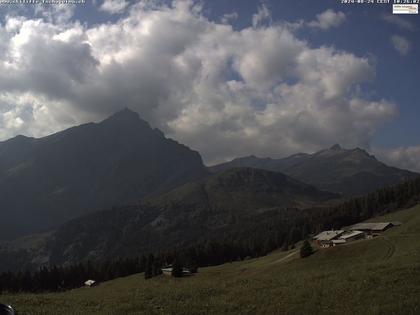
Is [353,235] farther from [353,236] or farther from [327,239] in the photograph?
[327,239]

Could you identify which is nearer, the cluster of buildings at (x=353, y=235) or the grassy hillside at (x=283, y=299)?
the grassy hillside at (x=283, y=299)

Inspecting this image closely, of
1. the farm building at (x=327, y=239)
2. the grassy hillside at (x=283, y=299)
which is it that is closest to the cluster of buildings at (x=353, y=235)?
the farm building at (x=327, y=239)

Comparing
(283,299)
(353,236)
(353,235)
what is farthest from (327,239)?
(283,299)

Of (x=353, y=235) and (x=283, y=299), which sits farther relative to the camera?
(x=353, y=235)

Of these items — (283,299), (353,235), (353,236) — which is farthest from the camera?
(353,235)

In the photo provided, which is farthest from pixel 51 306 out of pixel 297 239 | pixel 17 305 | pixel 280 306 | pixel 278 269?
pixel 297 239

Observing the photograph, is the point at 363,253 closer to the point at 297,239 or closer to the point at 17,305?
the point at 17,305

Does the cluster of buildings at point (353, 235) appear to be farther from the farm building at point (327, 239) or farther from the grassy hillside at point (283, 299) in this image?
the grassy hillside at point (283, 299)

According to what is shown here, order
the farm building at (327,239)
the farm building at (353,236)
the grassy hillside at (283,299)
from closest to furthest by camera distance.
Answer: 1. the grassy hillside at (283,299)
2. the farm building at (327,239)
3. the farm building at (353,236)

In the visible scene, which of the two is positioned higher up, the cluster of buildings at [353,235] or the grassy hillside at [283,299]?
the grassy hillside at [283,299]

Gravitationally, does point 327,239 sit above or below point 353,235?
below

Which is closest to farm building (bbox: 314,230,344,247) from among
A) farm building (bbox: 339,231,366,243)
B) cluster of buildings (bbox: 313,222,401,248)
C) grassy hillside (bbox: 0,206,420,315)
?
cluster of buildings (bbox: 313,222,401,248)

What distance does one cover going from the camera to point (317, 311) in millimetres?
27859

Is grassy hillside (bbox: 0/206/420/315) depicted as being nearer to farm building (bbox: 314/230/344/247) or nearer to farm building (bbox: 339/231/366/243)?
farm building (bbox: 314/230/344/247)
